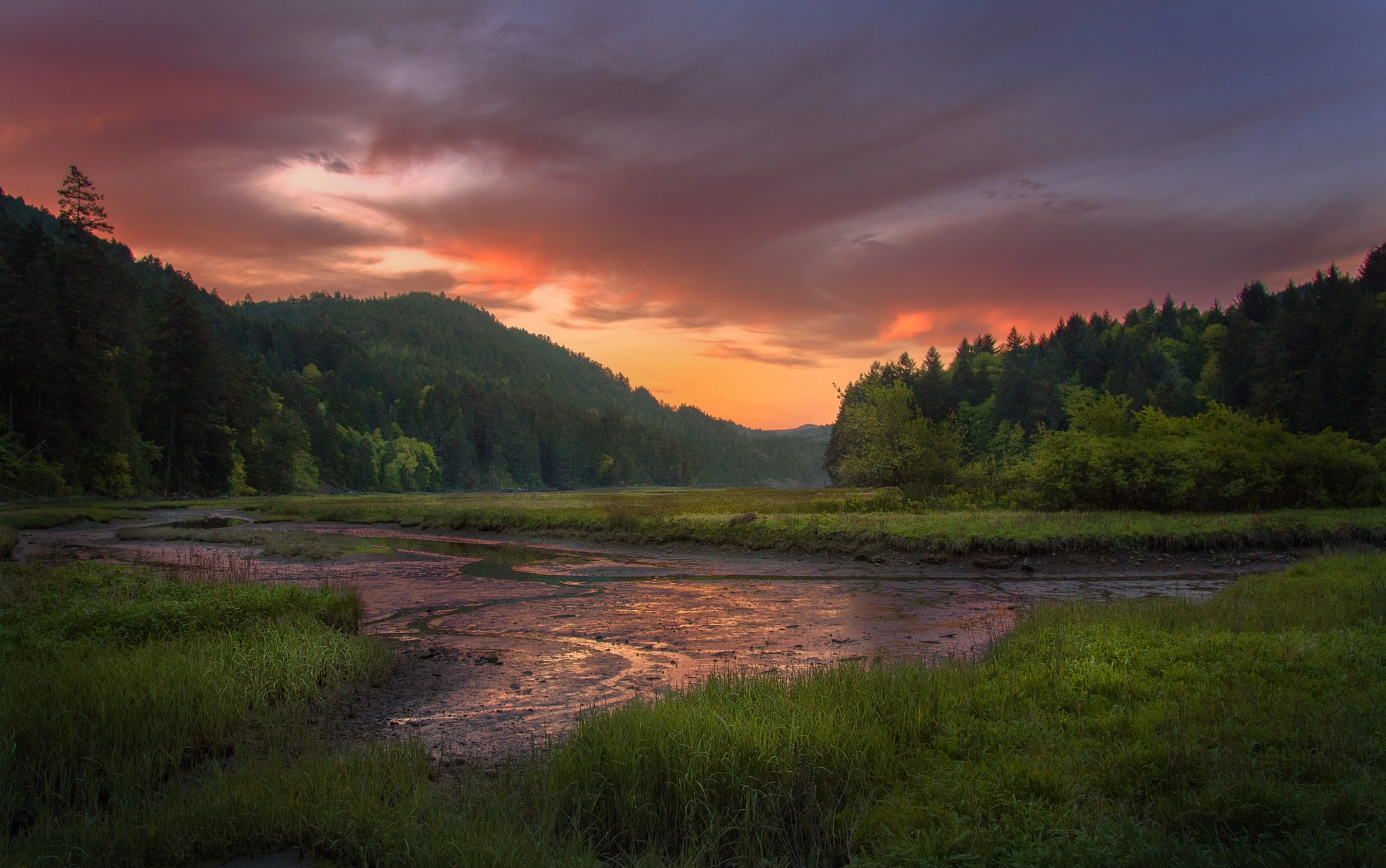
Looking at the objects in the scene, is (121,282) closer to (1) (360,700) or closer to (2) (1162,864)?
(1) (360,700)

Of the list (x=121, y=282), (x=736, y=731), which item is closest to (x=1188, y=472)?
(x=736, y=731)

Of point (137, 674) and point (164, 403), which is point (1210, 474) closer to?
point (137, 674)

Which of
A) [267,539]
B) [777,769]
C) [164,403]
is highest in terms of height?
[164,403]

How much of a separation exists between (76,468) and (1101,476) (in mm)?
75980

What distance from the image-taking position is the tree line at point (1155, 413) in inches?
1421

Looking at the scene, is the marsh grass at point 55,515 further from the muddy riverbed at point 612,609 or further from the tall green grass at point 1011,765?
the tall green grass at point 1011,765

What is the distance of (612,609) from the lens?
1944 centimetres

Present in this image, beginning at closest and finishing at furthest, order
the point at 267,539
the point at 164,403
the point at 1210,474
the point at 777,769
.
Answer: the point at 777,769, the point at 267,539, the point at 1210,474, the point at 164,403

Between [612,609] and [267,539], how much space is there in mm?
23875

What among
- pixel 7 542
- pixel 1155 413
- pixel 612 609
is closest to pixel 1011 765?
pixel 612 609

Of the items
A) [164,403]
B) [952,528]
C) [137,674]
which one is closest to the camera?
[137,674]

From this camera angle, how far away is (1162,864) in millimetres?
4969

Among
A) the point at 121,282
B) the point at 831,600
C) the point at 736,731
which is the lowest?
the point at 831,600

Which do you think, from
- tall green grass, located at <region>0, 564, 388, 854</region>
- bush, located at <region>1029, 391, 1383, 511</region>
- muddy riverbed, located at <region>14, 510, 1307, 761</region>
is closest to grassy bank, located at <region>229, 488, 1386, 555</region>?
muddy riverbed, located at <region>14, 510, 1307, 761</region>
